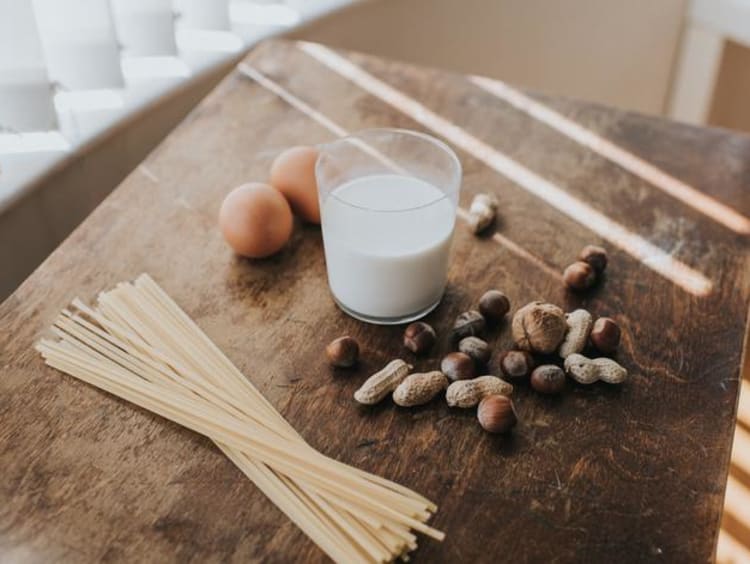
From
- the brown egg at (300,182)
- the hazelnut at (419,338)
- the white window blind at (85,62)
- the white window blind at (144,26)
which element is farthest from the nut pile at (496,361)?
the white window blind at (144,26)

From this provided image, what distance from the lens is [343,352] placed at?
86 cm

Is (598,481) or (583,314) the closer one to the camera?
(598,481)

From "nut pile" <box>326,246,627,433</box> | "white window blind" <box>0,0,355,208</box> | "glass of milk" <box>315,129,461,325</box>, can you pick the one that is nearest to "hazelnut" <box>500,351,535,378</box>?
"nut pile" <box>326,246,627,433</box>

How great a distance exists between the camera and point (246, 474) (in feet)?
2.47

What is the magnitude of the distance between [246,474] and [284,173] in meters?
0.44

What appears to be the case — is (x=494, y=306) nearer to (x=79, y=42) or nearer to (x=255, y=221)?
(x=255, y=221)

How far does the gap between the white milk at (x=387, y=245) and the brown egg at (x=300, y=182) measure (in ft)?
0.39

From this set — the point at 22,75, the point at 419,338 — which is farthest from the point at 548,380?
the point at 22,75

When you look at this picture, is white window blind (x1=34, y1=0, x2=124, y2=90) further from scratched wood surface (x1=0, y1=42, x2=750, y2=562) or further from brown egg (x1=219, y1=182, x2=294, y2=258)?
brown egg (x1=219, y1=182, x2=294, y2=258)

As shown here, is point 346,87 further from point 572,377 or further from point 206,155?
point 572,377

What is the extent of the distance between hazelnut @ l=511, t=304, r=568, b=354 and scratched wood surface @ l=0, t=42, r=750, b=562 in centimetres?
4

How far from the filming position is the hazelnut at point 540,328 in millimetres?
867

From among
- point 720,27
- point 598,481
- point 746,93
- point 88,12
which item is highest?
point 88,12

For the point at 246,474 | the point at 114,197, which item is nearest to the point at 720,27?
the point at 114,197
